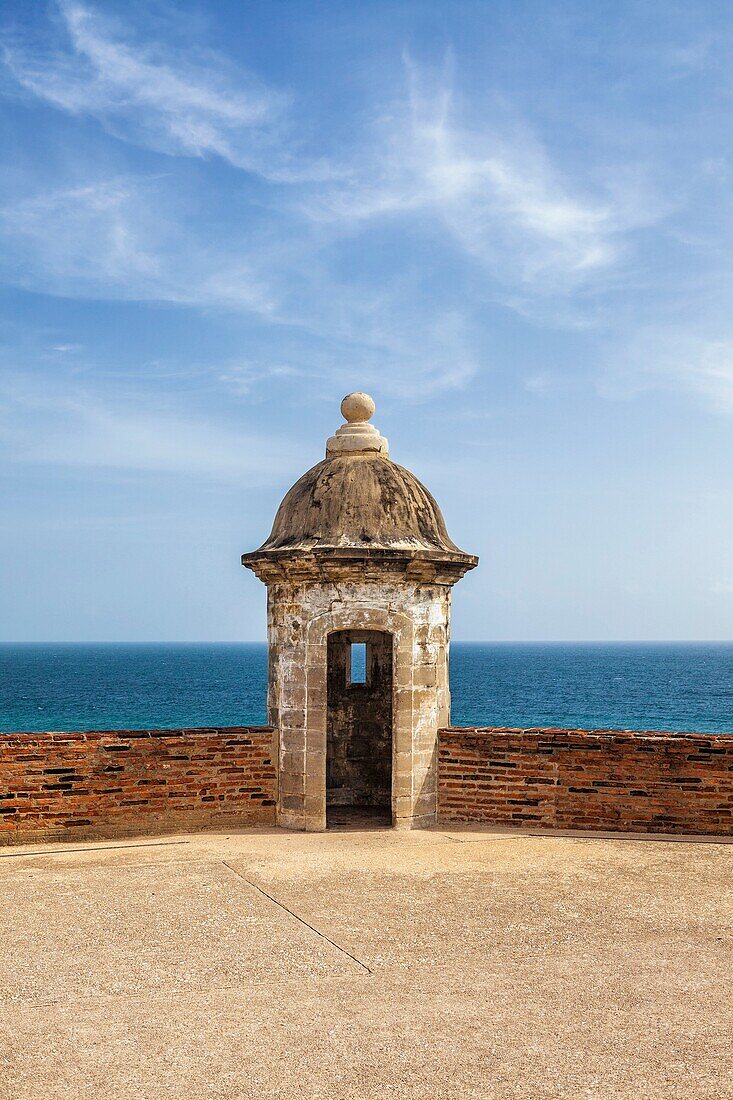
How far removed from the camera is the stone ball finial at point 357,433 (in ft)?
32.8

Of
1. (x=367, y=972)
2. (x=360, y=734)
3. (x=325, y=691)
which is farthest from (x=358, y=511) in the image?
(x=367, y=972)

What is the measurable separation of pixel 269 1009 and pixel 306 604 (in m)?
4.69

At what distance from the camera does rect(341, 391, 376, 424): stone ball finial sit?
33.1 feet

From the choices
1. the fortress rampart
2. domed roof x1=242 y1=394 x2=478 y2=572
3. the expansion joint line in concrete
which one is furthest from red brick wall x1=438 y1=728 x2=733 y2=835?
the expansion joint line in concrete

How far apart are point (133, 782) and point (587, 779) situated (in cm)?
411

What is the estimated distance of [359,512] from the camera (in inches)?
365

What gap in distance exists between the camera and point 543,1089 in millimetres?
3943

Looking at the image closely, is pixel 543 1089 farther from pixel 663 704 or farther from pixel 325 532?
pixel 663 704

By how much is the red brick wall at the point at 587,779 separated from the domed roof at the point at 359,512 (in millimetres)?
1862

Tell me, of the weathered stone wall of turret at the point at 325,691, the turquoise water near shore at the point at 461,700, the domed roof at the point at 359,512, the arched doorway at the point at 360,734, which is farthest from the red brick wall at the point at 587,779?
the turquoise water near shore at the point at 461,700

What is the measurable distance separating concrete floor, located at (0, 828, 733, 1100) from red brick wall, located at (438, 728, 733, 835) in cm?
54

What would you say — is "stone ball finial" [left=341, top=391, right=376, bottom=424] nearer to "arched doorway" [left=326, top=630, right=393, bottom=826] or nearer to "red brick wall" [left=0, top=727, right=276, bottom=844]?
"arched doorway" [left=326, top=630, right=393, bottom=826]

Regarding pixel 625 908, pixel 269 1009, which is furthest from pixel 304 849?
pixel 269 1009

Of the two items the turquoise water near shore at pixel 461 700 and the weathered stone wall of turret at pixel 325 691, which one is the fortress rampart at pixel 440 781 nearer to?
the weathered stone wall of turret at pixel 325 691
